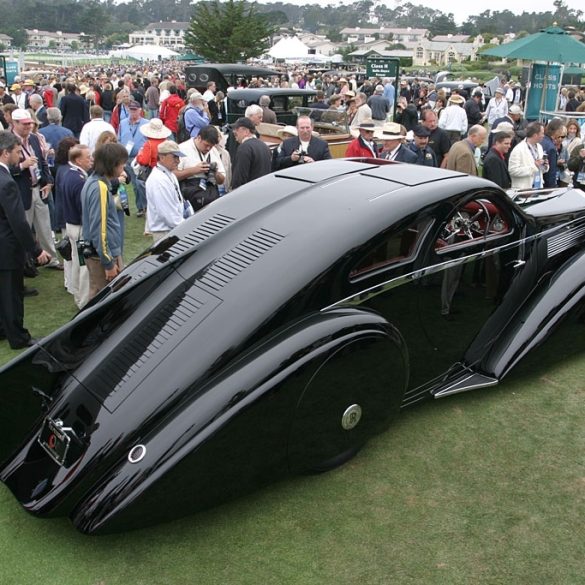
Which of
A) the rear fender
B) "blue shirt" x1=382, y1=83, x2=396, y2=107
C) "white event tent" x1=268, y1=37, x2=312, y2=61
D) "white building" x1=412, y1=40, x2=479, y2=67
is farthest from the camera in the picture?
"white building" x1=412, y1=40, x2=479, y2=67

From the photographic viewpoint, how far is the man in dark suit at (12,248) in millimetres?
5051

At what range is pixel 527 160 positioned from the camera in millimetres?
8297

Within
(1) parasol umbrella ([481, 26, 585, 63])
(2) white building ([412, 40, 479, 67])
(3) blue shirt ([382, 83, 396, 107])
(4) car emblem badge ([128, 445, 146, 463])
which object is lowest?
(2) white building ([412, 40, 479, 67])

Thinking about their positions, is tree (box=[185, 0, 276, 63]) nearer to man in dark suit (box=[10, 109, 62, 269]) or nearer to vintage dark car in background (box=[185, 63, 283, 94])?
vintage dark car in background (box=[185, 63, 283, 94])

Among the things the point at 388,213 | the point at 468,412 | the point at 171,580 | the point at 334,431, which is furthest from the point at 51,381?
the point at 468,412

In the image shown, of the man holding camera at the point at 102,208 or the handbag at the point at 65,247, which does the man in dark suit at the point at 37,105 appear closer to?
the handbag at the point at 65,247

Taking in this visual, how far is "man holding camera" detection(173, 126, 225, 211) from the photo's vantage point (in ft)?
22.3

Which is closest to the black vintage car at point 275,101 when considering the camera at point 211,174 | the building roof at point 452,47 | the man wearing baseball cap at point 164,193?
the camera at point 211,174

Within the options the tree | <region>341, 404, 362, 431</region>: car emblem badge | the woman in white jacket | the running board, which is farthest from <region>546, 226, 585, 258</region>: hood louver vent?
the tree

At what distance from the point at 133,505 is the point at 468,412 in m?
2.53

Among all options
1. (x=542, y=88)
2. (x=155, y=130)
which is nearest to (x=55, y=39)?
(x=542, y=88)

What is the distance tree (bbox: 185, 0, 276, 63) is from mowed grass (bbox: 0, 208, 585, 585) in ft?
102

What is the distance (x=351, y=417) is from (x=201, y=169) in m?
3.81

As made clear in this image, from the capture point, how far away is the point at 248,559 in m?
3.26
